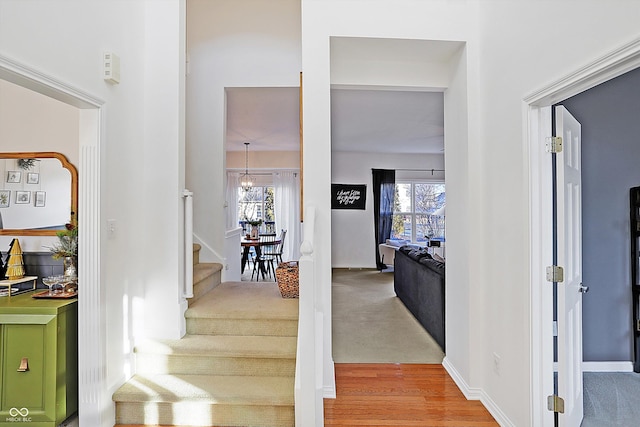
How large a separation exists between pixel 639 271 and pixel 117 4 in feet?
14.3

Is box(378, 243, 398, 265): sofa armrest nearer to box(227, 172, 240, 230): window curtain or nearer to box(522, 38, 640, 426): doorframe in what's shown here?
box(227, 172, 240, 230): window curtain

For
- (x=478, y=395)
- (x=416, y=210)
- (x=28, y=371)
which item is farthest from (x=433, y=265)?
(x=416, y=210)

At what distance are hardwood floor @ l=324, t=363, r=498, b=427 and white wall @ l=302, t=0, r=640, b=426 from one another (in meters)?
0.18

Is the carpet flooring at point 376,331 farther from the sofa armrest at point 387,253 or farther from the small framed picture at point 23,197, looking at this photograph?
the small framed picture at point 23,197

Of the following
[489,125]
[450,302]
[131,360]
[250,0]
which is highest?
[250,0]

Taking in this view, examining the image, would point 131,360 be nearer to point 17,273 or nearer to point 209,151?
point 17,273

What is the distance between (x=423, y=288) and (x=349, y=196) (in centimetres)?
439

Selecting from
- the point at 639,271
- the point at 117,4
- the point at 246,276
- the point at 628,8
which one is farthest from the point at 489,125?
the point at 246,276

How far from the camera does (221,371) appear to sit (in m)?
2.54

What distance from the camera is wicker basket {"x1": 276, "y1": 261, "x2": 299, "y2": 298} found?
3.18 m

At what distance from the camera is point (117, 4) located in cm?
237

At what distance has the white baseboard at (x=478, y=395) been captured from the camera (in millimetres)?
2309

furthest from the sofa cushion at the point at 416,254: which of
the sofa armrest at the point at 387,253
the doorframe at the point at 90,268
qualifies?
the doorframe at the point at 90,268

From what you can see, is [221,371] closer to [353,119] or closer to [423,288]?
[423,288]
